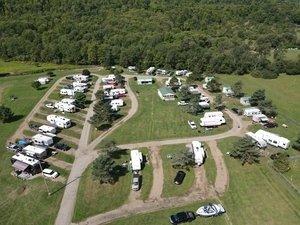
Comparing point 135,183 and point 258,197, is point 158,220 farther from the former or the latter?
point 258,197

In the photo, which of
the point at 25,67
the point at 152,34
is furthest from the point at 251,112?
the point at 25,67

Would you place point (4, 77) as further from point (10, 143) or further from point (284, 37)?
point (284, 37)

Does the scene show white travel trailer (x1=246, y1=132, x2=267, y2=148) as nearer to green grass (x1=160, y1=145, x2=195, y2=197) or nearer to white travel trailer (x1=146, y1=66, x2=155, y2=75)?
green grass (x1=160, y1=145, x2=195, y2=197)

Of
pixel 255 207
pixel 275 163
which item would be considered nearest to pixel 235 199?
pixel 255 207

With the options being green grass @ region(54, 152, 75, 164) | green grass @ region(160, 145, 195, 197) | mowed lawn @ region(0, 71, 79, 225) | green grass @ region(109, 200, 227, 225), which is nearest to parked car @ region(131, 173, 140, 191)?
green grass @ region(160, 145, 195, 197)

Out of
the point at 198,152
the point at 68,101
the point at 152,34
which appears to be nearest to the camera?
the point at 198,152
